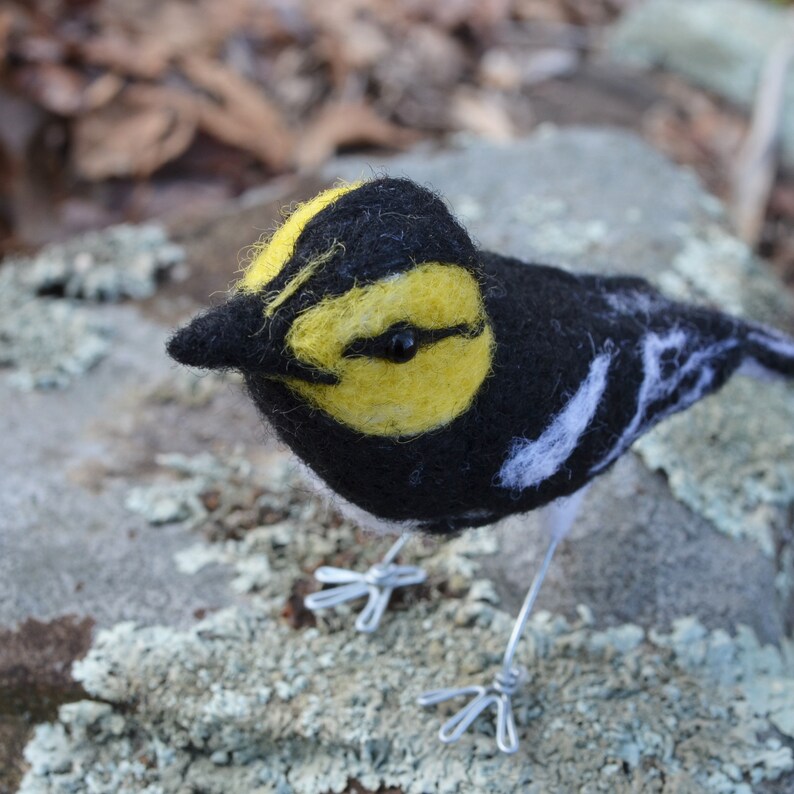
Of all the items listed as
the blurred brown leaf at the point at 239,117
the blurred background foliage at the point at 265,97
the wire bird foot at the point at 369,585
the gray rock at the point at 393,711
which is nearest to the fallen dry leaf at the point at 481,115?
the blurred background foliage at the point at 265,97

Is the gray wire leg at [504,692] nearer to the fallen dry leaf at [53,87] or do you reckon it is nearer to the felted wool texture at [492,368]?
the felted wool texture at [492,368]

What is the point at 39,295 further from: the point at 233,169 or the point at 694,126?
the point at 694,126

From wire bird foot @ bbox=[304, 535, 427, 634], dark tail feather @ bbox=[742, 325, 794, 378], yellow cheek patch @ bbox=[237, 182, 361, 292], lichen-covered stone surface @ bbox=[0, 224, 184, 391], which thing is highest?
yellow cheek patch @ bbox=[237, 182, 361, 292]

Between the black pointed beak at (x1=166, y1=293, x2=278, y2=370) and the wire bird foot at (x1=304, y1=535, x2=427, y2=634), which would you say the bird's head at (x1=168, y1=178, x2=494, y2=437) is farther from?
the wire bird foot at (x1=304, y1=535, x2=427, y2=634)

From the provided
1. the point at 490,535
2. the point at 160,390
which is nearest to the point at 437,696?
the point at 490,535

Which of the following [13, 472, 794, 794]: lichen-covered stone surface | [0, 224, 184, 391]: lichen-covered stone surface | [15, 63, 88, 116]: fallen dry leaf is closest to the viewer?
[13, 472, 794, 794]: lichen-covered stone surface

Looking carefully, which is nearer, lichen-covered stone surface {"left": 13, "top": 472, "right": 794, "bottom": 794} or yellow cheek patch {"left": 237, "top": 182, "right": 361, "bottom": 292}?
yellow cheek patch {"left": 237, "top": 182, "right": 361, "bottom": 292}

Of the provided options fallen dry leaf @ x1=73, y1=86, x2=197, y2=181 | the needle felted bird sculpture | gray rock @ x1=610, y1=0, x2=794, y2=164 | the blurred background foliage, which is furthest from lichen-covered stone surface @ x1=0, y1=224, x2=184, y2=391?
gray rock @ x1=610, y1=0, x2=794, y2=164

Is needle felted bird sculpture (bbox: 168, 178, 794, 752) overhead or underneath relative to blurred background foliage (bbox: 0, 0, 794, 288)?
overhead
